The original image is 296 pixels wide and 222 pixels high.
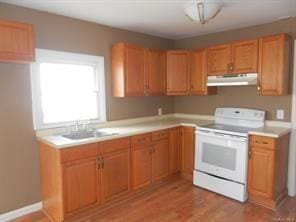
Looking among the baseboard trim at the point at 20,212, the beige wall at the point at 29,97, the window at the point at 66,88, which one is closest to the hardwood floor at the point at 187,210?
the baseboard trim at the point at 20,212

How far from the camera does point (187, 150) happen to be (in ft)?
12.6

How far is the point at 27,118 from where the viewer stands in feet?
9.02

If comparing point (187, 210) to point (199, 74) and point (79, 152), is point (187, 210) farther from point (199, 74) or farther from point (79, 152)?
point (199, 74)

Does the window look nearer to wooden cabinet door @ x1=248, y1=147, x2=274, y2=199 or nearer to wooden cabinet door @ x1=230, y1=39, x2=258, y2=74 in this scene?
wooden cabinet door @ x1=230, y1=39, x2=258, y2=74

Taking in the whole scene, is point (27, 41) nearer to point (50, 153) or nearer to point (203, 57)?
point (50, 153)

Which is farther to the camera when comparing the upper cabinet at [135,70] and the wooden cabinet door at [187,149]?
the wooden cabinet door at [187,149]

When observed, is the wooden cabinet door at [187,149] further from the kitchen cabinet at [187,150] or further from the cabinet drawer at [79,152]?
the cabinet drawer at [79,152]

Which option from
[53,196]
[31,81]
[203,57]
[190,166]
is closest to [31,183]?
[53,196]

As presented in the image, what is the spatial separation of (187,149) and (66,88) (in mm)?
2117

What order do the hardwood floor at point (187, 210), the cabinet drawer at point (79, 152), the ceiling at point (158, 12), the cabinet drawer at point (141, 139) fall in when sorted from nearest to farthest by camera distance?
the cabinet drawer at point (79, 152), the ceiling at point (158, 12), the hardwood floor at point (187, 210), the cabinet drawer at point (141, 139)

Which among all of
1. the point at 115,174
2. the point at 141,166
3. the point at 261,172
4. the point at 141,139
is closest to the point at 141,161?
the point at 141,166

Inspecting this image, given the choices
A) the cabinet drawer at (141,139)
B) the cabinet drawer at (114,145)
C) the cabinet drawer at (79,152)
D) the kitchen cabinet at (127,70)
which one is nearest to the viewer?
the cabinet drawer at (79,152)

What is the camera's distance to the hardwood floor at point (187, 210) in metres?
2.70

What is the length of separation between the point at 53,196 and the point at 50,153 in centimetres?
50
